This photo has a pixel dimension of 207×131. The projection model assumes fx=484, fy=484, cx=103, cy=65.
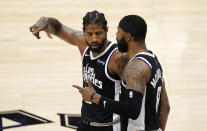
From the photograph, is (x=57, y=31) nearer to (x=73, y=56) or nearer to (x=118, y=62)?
(x=118, y=62)

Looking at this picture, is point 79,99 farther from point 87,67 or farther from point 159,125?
point 159,125

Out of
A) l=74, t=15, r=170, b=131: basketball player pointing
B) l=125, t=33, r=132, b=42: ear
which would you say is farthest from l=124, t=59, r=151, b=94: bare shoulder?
l=125, t=33, r=132, b=42: ear

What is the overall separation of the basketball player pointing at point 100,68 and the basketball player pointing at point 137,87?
0.36m

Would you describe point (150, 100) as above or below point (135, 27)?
below

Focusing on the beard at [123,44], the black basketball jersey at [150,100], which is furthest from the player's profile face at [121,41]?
the black basketball jersey at [150,100]

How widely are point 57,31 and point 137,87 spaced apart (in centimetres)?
181

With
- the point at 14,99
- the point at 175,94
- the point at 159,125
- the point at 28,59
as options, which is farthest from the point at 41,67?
the point at 159,125

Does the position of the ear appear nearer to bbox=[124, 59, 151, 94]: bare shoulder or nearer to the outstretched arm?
bbox=[124, 59, 151, 94]: bare shoulder

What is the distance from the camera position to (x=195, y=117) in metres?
6.44

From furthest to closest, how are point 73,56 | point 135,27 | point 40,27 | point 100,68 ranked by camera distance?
point 73,56
point 40,27
point 100,68
point 135,27

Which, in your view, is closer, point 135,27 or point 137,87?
point 137,87

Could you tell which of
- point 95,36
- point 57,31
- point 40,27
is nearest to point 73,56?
point 57,31

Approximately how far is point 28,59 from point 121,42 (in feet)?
12.7

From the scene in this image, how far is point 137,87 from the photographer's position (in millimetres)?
3729
